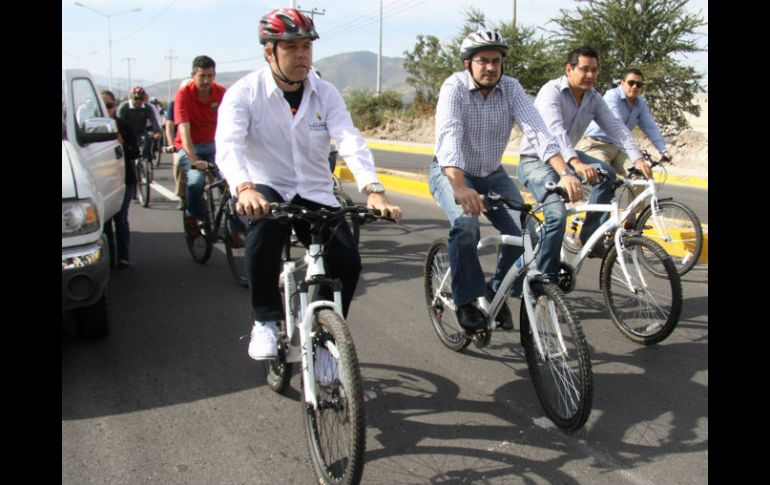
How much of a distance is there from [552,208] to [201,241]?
3.97 metres

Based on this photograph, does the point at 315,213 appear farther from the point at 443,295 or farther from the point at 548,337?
the point at 443,295

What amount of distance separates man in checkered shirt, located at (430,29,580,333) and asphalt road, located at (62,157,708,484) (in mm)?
539

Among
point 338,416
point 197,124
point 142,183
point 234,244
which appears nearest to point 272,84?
point 338,416

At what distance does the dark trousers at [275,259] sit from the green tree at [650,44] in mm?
21782

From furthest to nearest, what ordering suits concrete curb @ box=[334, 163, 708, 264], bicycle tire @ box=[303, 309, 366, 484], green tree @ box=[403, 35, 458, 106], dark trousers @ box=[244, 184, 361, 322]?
1. green tree @ box=[403, 35, 458, 106]
2. concrete curb @ box=[334, 163, 708, 264]
3. dark trousers @ box=[244, 184, 361, 322]
4. bicycle tire @ box=[303, 309, 366, 484]

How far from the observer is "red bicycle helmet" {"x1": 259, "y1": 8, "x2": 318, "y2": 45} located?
3.36 m

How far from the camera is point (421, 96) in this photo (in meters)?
38.3

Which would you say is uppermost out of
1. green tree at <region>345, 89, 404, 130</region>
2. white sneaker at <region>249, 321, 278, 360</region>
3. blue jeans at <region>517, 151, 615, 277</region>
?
green tree at <region>345, 89, 404, 130</region>

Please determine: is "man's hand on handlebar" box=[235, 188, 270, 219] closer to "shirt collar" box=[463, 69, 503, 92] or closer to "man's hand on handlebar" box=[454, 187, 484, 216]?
"man's hand on handlebar" box=[454, 187, 484, 216]

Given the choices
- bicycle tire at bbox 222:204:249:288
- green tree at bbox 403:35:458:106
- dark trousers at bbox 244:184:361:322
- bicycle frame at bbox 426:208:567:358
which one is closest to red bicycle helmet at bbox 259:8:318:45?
dark trousers at bbox 244:184:361:322

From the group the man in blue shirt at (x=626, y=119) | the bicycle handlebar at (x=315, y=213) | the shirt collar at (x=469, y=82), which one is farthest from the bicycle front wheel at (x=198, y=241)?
the bicycle handlebar at (x=315, y=213)

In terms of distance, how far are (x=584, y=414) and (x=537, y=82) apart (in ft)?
94.4
